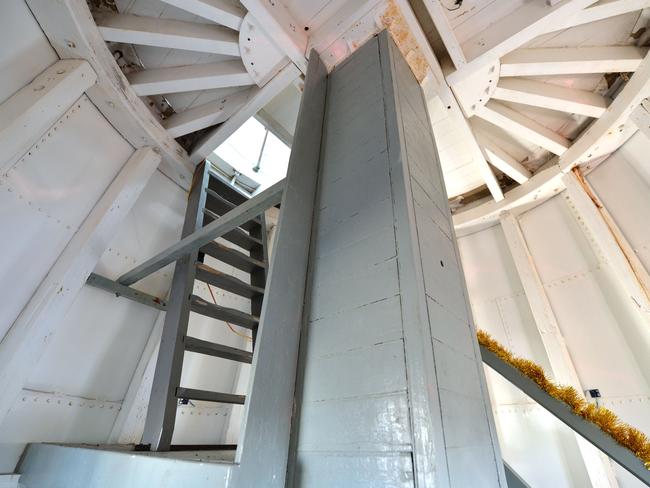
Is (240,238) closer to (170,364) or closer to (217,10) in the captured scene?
(170,364)

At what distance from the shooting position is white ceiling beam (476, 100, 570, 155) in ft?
7.68

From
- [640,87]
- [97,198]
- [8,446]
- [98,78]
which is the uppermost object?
[640,87]

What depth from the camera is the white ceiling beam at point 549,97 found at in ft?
7.14

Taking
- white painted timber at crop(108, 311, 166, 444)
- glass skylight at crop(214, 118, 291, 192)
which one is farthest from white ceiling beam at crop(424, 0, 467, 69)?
white painted timber at crop(108, 311, 166, 444)

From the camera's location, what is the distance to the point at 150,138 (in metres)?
2.07

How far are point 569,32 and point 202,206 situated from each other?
111 inches

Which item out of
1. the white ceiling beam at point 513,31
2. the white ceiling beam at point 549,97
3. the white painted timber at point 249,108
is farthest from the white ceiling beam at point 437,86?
the white painted timber at point 249,108

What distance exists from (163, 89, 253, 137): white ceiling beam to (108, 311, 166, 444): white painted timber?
1.50 m

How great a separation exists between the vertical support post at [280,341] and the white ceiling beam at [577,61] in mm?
1748

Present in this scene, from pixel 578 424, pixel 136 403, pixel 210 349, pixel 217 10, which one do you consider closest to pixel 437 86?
pixel 217 10

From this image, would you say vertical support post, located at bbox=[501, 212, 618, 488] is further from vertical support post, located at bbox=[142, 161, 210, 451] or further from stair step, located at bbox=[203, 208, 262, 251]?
vertical support post, located at bbox=[142, 161, 210, 451]

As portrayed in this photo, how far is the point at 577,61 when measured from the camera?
1.99 meters

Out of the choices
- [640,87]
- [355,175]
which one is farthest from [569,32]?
[355,175]

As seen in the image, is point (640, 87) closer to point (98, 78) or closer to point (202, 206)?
point (202, 206)
